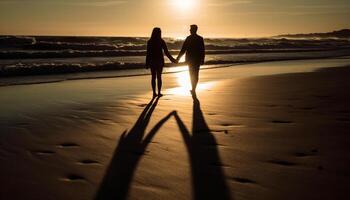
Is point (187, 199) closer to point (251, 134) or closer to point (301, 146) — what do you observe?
point (301, 146)

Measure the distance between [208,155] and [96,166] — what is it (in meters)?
1.32

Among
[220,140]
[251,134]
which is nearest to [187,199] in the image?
[220,140]

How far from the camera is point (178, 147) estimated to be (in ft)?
17.7

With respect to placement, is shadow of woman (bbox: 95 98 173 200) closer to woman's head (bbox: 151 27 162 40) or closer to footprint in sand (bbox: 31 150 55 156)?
footprint in sand (bbox: 31 150 55 156)

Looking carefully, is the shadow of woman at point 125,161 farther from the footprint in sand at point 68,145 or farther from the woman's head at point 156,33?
the woman's head at point 156,33

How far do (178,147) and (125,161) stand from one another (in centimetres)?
87

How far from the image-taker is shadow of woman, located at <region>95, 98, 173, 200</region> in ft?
12.5

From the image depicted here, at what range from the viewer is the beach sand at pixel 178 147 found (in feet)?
12.7

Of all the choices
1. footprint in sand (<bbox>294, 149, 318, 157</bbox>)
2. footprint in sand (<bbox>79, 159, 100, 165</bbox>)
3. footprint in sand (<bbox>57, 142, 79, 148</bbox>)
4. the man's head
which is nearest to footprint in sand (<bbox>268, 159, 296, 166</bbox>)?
footprint in sand (<bbox>294, 149, 318, 157</bbox>)

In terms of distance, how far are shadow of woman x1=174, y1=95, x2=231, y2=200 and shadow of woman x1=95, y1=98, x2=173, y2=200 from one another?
58 cm

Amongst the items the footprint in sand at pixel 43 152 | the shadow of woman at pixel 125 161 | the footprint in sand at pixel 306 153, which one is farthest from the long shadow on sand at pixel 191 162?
the footprint in sand at pixel 306 153

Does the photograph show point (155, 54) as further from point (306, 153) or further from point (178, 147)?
point (306, 153)

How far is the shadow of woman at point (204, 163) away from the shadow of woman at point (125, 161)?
584 mm

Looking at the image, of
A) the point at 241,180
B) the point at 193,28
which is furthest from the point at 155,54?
the point at 241,180
